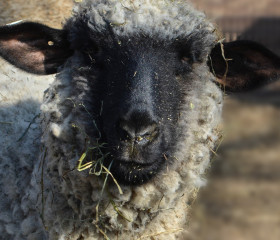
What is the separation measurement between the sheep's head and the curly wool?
0.06 ft

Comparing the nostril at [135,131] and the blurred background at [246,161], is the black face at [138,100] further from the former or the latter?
the blurred background at [246,161]

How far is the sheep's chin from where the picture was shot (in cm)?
238

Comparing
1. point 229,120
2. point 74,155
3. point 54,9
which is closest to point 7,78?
point 54,9

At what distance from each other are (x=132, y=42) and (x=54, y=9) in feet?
8.75

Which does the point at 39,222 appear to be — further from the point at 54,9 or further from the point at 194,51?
the point at 54,9

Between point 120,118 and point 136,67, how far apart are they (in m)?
0.33

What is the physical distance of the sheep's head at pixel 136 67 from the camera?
2.36 metres

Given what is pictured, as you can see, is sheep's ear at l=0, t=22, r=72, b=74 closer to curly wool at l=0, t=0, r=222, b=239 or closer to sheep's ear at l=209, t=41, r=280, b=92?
curly wool at l=0, t=0, r=222, b=239

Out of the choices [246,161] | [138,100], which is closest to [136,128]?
[138,100]

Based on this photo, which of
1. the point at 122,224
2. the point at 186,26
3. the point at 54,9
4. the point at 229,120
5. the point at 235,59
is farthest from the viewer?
the point at 229,120

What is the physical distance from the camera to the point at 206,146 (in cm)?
279

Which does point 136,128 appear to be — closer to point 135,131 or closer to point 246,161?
point 135,131

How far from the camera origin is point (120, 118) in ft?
7.57

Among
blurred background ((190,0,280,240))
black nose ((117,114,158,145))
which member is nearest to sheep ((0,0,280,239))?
black nose ((117,114,158,145))
